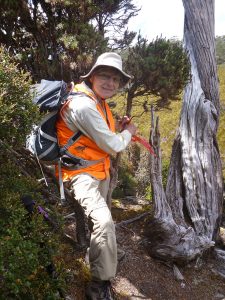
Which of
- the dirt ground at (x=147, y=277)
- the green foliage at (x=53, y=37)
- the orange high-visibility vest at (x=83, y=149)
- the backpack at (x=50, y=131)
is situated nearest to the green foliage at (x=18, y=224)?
the backpack at (x=50, y=131)

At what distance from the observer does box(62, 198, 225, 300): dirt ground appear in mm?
4426

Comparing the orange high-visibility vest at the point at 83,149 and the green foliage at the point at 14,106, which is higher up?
the green foliage at the point at 14,106

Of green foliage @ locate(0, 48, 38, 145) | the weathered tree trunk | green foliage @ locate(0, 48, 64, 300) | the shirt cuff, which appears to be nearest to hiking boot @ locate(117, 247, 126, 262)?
the weathered tree trunk

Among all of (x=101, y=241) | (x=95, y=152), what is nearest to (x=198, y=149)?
(x=95, y=152)

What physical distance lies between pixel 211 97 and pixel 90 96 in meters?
4.02

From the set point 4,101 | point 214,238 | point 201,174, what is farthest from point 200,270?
point 4,101

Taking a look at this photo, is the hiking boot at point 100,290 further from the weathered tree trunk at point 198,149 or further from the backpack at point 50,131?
the weathered tree trunk at point 198,149

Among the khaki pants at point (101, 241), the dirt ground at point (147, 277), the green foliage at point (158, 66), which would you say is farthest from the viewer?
the green foliage at point (158, 66)

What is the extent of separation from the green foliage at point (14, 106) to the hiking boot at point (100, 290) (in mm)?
1772

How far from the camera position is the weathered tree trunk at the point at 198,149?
6.36m

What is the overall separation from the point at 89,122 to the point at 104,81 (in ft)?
2.37

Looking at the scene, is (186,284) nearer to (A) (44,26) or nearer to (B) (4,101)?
(B) (4,101)

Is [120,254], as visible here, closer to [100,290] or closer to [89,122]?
[100,290]

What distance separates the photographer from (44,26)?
17.0 ft
